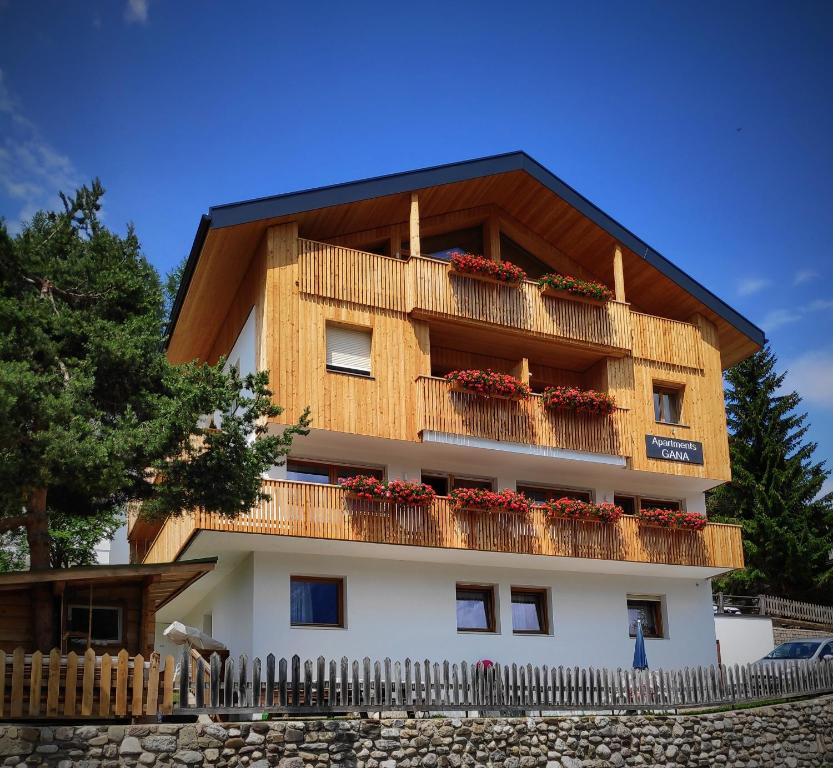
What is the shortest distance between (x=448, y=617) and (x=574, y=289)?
28.2 ft

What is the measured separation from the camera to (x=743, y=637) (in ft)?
107

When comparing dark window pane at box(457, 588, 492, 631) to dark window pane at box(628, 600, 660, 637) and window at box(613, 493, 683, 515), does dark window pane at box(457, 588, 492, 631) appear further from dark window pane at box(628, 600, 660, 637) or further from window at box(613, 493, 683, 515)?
window at box(613, 493, 683, 515)

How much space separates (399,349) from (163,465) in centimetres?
803

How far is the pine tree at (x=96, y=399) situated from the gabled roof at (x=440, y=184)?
371cm

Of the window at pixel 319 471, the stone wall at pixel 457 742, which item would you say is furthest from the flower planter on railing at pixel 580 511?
the stone wall at pixel 457 742

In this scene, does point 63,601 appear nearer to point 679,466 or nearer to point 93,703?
point 93,703

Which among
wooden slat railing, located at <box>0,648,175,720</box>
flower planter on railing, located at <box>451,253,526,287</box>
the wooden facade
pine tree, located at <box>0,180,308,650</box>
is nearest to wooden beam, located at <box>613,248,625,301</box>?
the wooden facade

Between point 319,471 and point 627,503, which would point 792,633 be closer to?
point 627,503

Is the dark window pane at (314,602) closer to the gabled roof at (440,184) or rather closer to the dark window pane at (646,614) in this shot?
the gabled roof at (440,184)

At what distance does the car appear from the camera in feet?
85.2

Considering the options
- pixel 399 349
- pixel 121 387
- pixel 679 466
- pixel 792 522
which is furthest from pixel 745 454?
pixel 121 387

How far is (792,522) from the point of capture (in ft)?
125

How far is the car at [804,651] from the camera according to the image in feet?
85.2

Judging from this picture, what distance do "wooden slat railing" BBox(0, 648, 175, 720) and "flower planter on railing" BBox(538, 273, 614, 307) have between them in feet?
47.2
